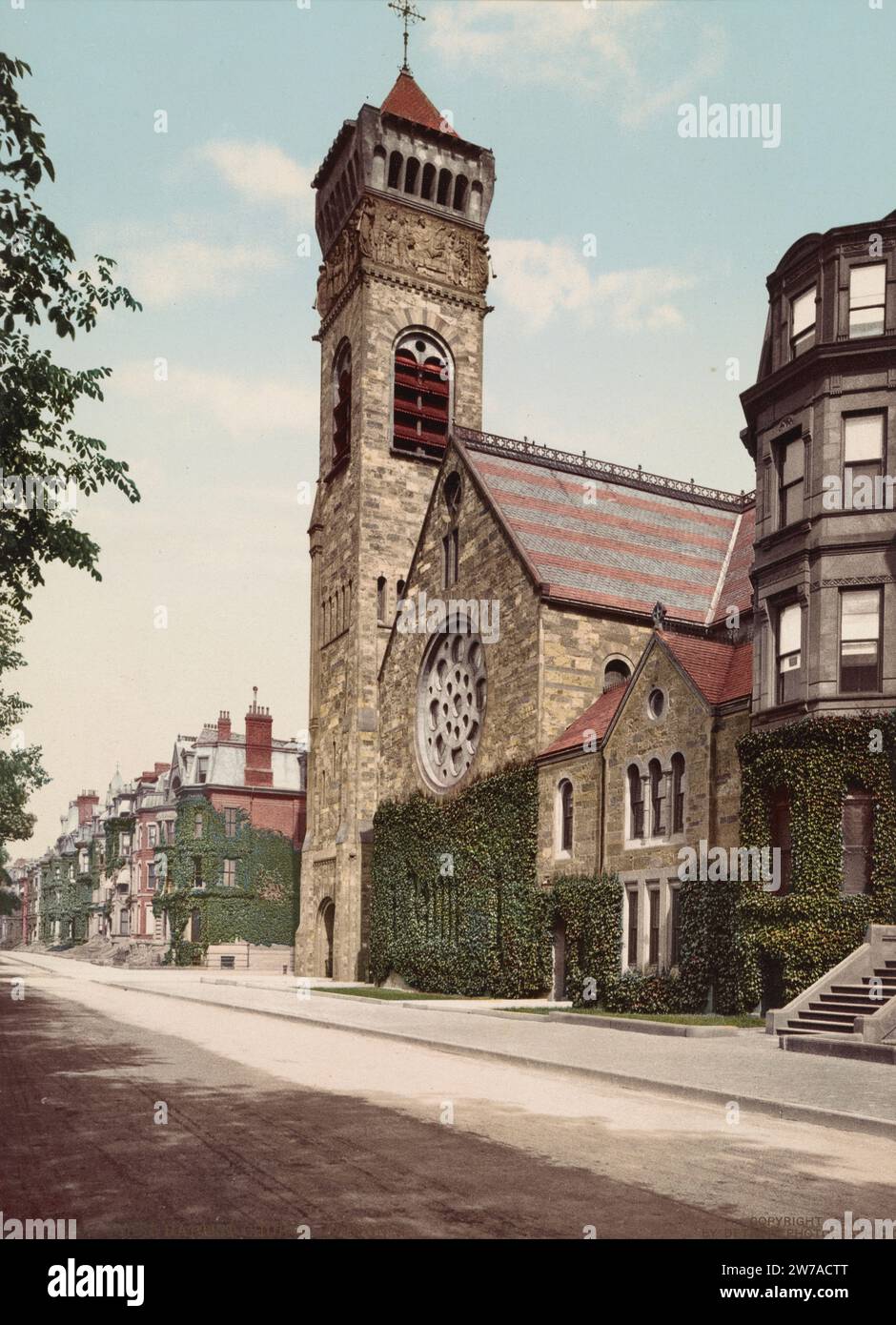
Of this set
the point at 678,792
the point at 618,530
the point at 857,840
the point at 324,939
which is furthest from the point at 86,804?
the point at 857,840

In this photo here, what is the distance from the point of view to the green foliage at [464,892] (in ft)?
110

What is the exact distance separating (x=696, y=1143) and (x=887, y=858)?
45.1ft

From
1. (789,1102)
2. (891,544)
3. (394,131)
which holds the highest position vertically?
(394,131)

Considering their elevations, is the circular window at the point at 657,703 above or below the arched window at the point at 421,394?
below

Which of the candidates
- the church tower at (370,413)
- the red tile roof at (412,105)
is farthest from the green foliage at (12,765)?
the red tile roof at (412,105)

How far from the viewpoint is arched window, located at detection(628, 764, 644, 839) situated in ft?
97.1

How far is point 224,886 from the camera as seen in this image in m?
68.9

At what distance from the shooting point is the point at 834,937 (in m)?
23.0

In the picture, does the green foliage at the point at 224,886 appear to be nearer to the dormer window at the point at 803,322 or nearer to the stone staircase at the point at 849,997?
the dormer window at the point at 803,322

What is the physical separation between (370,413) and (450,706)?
13.7 m

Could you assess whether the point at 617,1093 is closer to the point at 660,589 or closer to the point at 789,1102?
the point at 789,1102

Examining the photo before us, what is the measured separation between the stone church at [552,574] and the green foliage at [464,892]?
1011 millimetres

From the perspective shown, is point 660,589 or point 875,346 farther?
point 660,589
